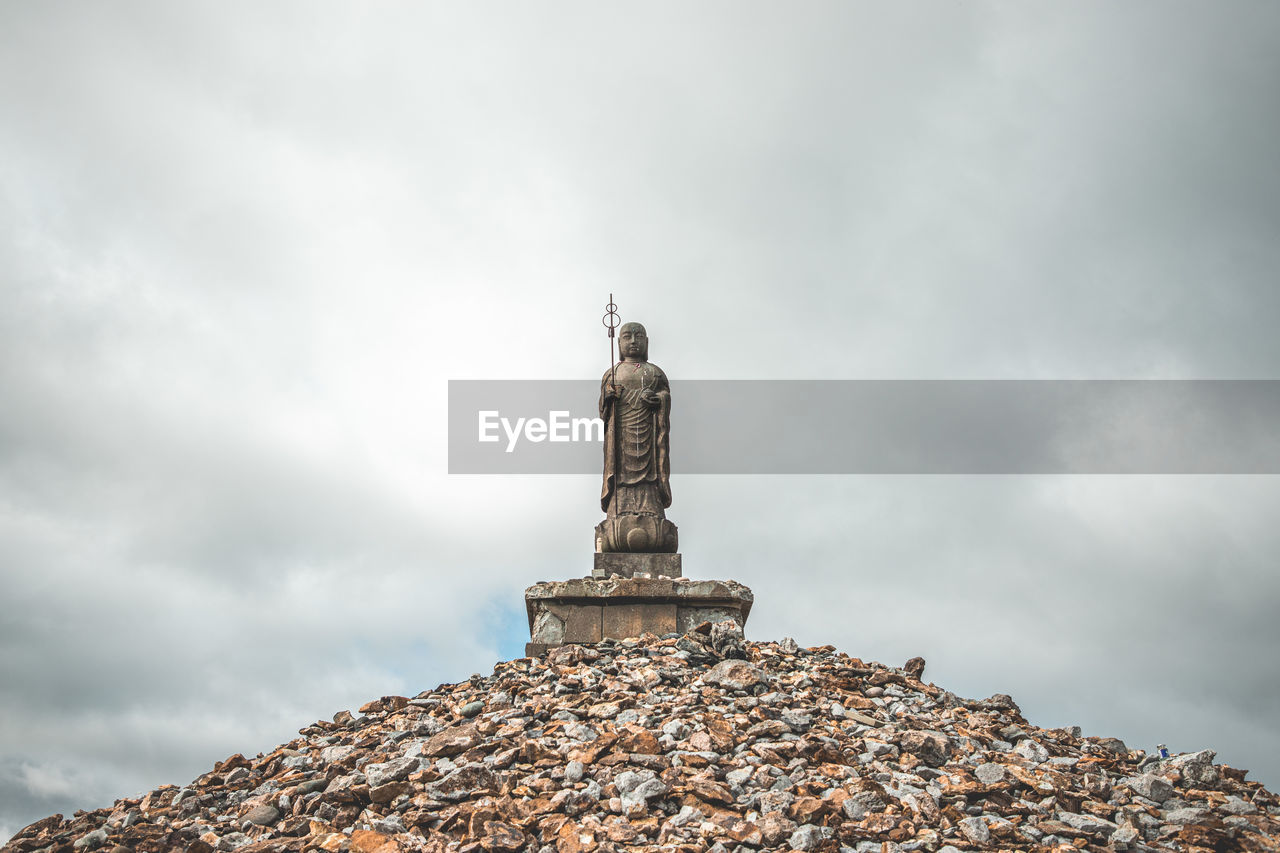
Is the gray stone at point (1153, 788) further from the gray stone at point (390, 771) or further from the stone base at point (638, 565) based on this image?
the gray stone at point (390, 771)

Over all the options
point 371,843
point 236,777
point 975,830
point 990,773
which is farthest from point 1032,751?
point 236,777

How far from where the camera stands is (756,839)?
8445mm

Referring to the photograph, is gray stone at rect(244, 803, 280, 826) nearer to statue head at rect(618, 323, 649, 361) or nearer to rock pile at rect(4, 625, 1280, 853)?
rock pile at rect(4, 625, 1280, 853)

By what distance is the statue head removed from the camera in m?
16.4

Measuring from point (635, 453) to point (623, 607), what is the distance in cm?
268

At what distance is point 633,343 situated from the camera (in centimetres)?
1644

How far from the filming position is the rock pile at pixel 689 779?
881cm

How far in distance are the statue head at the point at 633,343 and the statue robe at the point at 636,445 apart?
17 cm

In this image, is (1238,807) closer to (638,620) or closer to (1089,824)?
(1089,824)

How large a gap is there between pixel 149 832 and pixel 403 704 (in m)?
3.14

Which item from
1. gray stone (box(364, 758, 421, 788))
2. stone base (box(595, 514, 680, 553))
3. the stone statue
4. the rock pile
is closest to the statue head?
the stone statue

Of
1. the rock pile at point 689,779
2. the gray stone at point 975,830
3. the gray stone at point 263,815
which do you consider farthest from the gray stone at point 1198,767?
the gray stone at point 263,815

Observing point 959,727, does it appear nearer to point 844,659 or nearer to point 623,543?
point 844,659


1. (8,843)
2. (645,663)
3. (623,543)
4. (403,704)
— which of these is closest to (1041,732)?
(645,663)
